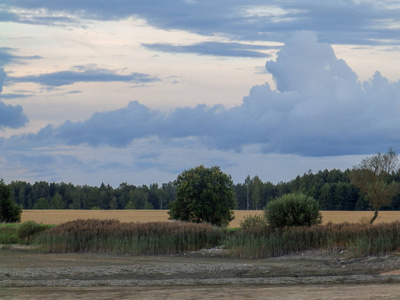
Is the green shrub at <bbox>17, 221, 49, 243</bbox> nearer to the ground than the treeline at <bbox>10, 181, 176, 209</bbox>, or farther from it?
nearer to the ground

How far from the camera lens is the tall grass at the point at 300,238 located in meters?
34.8

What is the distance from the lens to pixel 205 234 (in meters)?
42.5

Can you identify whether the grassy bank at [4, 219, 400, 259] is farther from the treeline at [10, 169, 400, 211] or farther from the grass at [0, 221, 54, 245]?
the treeline at [10, 169, 400, 211]

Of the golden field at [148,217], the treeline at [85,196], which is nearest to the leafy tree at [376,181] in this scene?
the golden field at [148,217]

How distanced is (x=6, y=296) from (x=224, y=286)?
23.5 feet

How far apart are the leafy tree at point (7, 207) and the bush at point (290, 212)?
36.0 meters

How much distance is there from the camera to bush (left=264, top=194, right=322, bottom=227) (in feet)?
133

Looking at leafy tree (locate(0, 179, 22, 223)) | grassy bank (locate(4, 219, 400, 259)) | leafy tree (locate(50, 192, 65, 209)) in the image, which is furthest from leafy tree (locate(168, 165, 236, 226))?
leafy tree (locate(50, 192, 65, 209))

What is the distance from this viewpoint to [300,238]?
38000 mm

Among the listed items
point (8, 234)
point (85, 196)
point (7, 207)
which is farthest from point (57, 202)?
point (8, 234)

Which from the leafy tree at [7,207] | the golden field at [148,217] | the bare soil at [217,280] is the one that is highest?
the leafy tree at [7,207]

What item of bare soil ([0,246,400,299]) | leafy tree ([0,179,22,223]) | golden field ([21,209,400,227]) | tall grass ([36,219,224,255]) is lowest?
bare soil ([0,246,400,299])

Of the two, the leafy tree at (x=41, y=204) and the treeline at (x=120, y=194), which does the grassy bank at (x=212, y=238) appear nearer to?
the treeline at (x=120, y=194)

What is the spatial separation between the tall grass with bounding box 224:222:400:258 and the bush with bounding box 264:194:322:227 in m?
1.05
